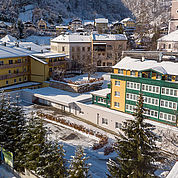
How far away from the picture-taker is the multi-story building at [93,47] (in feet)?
188

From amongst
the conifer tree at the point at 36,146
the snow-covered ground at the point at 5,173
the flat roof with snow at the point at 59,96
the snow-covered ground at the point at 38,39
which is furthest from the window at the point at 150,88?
the snow-covered ground at the point at 38,39

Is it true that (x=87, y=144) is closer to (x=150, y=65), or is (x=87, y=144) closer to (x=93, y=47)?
(x=150, y=65)

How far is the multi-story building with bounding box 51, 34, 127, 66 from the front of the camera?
188 feet

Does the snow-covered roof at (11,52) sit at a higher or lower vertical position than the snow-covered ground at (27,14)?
lower

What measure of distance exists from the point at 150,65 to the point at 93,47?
31396 millimetres

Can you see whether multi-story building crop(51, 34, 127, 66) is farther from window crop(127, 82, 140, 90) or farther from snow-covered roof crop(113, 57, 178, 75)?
window crop(127, 82, 140, 90)

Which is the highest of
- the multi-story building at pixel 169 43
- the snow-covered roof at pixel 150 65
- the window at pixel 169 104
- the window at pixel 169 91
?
the multi-story building at pixel 169 43

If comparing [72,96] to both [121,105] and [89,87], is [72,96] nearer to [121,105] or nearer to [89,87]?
[89,87]

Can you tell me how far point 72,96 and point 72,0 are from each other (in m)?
153

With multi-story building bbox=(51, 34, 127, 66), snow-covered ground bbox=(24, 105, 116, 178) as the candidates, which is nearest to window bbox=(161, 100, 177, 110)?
snow-covered ground bbox=(24, 105, 116, 178)

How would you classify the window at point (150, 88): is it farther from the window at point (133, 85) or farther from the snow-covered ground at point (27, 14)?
the snow-covered ground at point (27, 14)

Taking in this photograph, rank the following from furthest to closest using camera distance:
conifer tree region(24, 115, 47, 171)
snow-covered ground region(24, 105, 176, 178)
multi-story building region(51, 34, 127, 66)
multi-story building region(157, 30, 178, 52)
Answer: multi-story building region(51, 34, 127, 66)
multi-story building region(157, 30, 178, 52)
snow-covered ground region(24, 105, 176, 178)
conifer tree region(24, 115, 47, 171)

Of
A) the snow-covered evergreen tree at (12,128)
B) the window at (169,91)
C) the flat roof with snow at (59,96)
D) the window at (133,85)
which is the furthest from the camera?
the flat roof with snow at (59,96)

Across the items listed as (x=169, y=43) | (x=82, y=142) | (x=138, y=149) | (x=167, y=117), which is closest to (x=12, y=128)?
(x=82, y=142)
